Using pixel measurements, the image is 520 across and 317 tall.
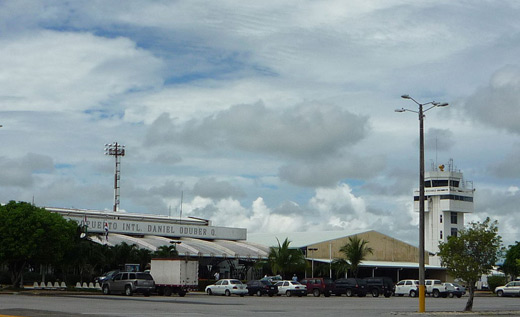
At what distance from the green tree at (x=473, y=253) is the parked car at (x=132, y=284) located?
22.7 meters

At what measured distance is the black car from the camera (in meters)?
62.8

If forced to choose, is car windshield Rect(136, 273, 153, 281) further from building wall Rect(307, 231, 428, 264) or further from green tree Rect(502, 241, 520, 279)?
green tree Rect(502, 241, 520, 279)

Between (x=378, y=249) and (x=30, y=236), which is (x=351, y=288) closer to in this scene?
(x=30, y=236)

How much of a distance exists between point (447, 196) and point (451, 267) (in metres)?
93.1

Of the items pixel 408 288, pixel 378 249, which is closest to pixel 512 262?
pixel 378 249

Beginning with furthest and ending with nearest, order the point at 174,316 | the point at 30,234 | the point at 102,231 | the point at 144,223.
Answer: the point at 144,223, the point at 102,231, the point at 30,234, the point at 174,316

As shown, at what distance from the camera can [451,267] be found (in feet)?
126

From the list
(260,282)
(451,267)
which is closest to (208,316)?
(451,267)

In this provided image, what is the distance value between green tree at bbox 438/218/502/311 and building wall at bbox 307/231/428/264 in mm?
50817

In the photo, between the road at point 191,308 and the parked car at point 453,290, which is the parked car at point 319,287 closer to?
the parked car at point 453,290

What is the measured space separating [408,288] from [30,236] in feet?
113

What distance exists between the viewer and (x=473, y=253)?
38.2m

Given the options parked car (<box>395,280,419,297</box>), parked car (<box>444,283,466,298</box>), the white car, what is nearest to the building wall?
parked car (<box>395,280,419,297</box>)

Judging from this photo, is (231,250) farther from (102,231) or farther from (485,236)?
(485,236)
